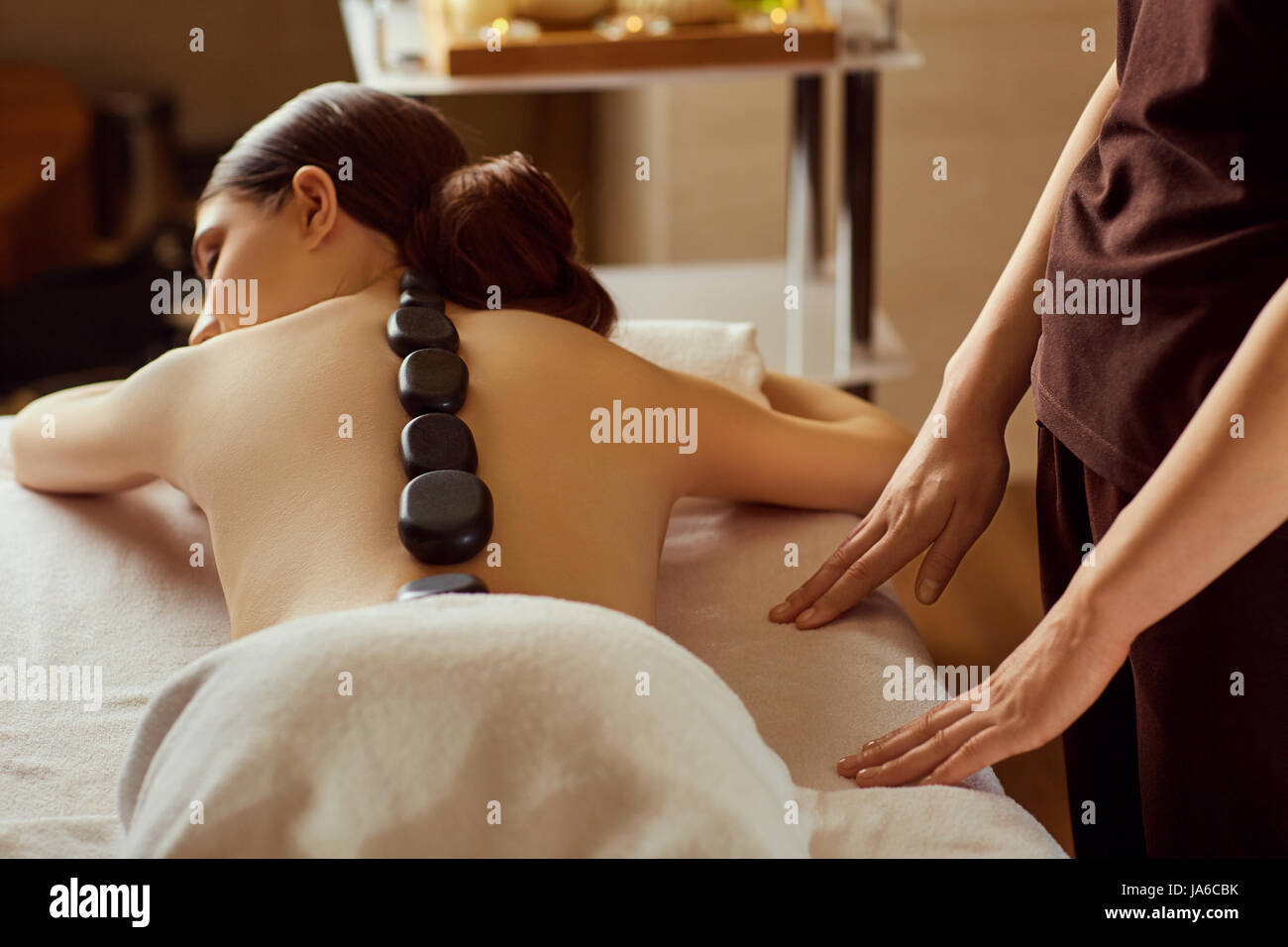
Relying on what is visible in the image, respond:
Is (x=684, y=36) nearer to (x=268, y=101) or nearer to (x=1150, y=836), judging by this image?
(x=1150, y=836)

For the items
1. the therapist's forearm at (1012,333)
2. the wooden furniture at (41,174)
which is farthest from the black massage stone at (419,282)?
the wooden furniture at (41,174)

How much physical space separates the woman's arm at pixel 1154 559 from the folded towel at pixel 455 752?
0.61ft

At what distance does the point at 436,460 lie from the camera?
102cm

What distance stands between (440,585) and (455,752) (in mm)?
209

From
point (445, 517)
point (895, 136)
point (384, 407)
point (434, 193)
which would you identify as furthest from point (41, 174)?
point (445, 517)

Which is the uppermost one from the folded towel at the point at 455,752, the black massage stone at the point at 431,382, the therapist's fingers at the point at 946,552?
the black massage stone at the point at 431,382

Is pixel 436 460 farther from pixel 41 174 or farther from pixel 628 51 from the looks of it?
pixel 41 174

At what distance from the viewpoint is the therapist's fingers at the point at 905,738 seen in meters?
0.93

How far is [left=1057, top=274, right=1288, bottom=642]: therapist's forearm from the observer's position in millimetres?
752

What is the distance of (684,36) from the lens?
6.44 feet

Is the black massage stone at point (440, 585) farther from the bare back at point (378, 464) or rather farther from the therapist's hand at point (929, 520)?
the therapist's hand at point (929, 520)

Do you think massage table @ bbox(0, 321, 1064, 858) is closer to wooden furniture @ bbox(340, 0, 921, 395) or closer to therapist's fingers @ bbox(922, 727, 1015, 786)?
therapist's fingers @ bbox(922, 727, 1015, 786)
